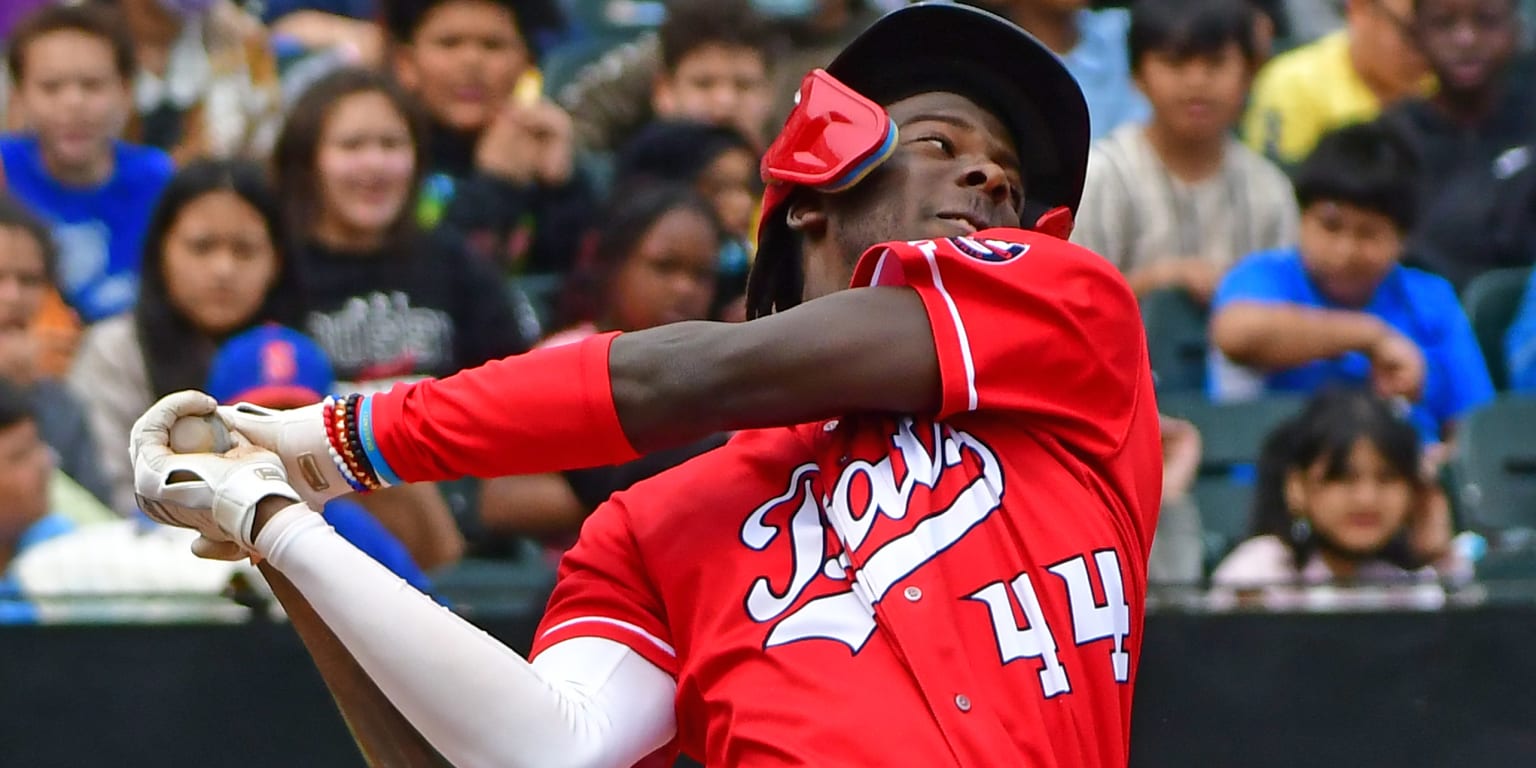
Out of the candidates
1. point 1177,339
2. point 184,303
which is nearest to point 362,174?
point 184,303

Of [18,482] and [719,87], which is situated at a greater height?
[719,87]

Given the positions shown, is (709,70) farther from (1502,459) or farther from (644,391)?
(644,391)

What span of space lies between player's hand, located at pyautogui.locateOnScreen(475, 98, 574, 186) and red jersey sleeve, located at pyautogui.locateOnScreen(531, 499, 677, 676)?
3451mm

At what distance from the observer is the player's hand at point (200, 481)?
2.24m

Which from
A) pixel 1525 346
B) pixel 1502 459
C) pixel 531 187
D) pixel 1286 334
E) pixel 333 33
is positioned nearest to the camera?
pixel 1502 459

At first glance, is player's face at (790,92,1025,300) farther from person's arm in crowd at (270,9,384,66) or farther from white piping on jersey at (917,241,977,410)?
person's arm in crowd at (270,9,384,66)

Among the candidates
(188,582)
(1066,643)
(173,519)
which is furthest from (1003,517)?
(188,582)

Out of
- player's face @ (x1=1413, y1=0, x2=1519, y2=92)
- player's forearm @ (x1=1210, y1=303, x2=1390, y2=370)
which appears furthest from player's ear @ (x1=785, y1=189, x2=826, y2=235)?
player's face @ (x1=1413, y1=0, x2=1519, y2=92)

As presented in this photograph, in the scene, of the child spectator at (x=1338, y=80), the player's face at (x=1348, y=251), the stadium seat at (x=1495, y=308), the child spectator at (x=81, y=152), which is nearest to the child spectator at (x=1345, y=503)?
the player's face at (x=1348, y=251)

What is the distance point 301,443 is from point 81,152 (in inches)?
149

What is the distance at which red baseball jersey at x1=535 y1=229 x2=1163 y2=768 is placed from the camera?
2281mm

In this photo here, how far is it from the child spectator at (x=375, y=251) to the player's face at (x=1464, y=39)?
9.33ft

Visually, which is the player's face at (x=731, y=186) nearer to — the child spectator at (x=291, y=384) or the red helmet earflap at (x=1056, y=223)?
the child spectator at (x=291, y=384)

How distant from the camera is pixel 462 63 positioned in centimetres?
612
